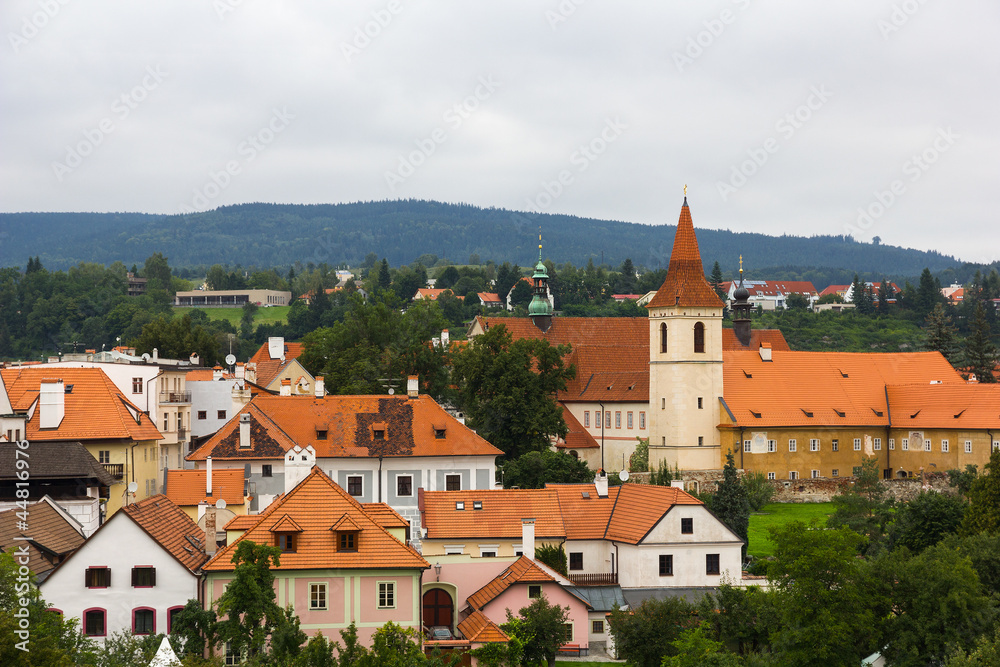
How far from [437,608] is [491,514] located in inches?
181

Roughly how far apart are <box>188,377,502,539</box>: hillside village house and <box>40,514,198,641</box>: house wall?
17.7 meters

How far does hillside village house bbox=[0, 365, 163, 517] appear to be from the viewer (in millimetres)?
54719

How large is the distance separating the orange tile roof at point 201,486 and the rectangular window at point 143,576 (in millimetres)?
13477

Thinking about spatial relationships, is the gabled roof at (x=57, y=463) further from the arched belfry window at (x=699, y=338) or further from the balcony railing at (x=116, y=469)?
the arched belfry window at (x=699, y=338)

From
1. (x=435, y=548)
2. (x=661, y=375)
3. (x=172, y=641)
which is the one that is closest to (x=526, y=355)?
(x=661, y=375)

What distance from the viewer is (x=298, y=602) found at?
1410 inches

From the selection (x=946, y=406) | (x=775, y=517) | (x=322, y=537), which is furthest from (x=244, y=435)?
(x=946, y=406)

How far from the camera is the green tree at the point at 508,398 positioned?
67.2m

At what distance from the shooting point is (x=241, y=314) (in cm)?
18162

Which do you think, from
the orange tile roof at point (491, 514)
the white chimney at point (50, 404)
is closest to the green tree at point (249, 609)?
the orange tile roof at point (491, 514)

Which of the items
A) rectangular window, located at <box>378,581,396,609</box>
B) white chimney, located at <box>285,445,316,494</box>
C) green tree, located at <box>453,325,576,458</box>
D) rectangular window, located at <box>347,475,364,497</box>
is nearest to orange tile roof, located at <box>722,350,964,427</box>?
green tree, located at <box>453,325,576,458</box>

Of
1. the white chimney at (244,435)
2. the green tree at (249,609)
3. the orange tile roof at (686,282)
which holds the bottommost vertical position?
the green tree at (249,609)

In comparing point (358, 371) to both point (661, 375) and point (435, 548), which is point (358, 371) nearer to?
point (661, 375)

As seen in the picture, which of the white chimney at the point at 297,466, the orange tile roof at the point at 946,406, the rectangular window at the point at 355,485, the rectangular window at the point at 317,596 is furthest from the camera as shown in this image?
the orange tile roof at the point at 946,406
